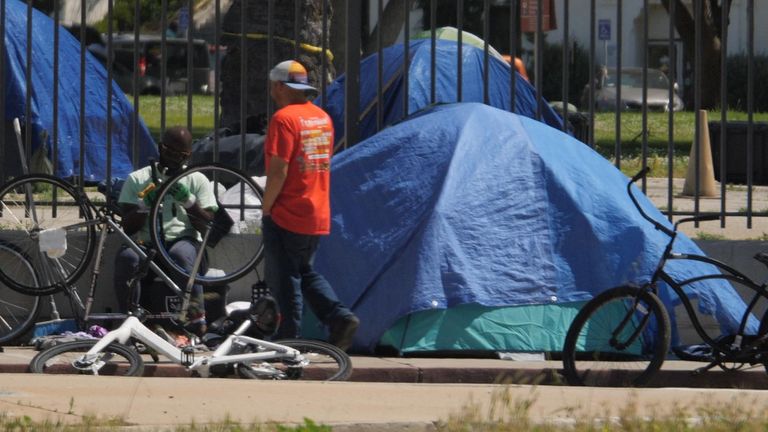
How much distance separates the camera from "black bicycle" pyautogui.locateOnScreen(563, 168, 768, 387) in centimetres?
776

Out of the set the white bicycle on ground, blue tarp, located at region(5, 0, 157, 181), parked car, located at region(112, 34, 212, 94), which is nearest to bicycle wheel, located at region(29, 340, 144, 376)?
the white bicycle on ground

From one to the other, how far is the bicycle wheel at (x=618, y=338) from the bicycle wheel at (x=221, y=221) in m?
2.10

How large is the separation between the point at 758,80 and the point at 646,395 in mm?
28956

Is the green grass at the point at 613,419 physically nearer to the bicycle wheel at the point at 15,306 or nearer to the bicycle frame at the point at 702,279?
the bicycle frame at the point at 702,279

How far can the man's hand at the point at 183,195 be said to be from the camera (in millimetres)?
8578

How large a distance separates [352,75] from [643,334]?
2.74m

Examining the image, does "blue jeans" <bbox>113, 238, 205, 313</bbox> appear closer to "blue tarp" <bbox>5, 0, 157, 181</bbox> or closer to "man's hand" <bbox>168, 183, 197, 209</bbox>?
"man's hand" <bbox>168, 183, 197, 209</bbox>

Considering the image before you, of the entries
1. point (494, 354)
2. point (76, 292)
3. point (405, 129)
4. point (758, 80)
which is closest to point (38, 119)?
point (76, 292)

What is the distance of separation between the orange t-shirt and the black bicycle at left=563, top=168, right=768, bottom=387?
1.57 metres

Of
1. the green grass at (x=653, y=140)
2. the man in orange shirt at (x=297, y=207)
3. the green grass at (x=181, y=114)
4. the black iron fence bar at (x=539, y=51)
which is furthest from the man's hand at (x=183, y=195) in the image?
the green grass at (x=181, y=114)

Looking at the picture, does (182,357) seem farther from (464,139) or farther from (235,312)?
(464,139)

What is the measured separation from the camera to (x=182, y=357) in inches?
299

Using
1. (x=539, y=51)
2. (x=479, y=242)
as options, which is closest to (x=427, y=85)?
A: (x=539, y=51)

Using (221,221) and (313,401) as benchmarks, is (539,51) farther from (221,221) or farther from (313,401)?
(313,401)
